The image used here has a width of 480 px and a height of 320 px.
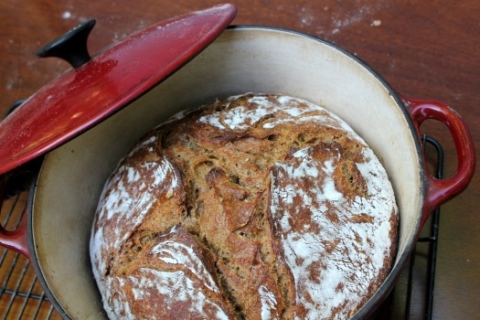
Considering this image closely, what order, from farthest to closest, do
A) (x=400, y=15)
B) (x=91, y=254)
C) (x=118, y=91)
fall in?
(x=400, y=15) < (x=91, y=254) < (x=118, y=91)

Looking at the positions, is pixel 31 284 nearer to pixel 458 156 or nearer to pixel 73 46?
pixel 73 46

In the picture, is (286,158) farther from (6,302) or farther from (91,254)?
(6,302)

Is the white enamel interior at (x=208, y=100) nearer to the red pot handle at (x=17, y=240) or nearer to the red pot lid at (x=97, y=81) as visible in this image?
the red pot handle at (x=17, y=240)

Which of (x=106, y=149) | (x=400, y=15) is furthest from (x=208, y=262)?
(x=400, y=15)

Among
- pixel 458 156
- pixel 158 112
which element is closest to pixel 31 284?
pixel 158 112

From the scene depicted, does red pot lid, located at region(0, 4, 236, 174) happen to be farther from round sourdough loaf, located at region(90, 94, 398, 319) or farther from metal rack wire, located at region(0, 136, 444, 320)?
metal rack wire, located at region(0, 136, 444, 320)

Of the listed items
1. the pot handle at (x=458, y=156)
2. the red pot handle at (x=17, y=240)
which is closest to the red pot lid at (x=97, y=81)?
the red pot handle at (x=17, y=240)

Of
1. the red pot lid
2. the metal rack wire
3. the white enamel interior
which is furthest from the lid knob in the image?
the metal rack wire
